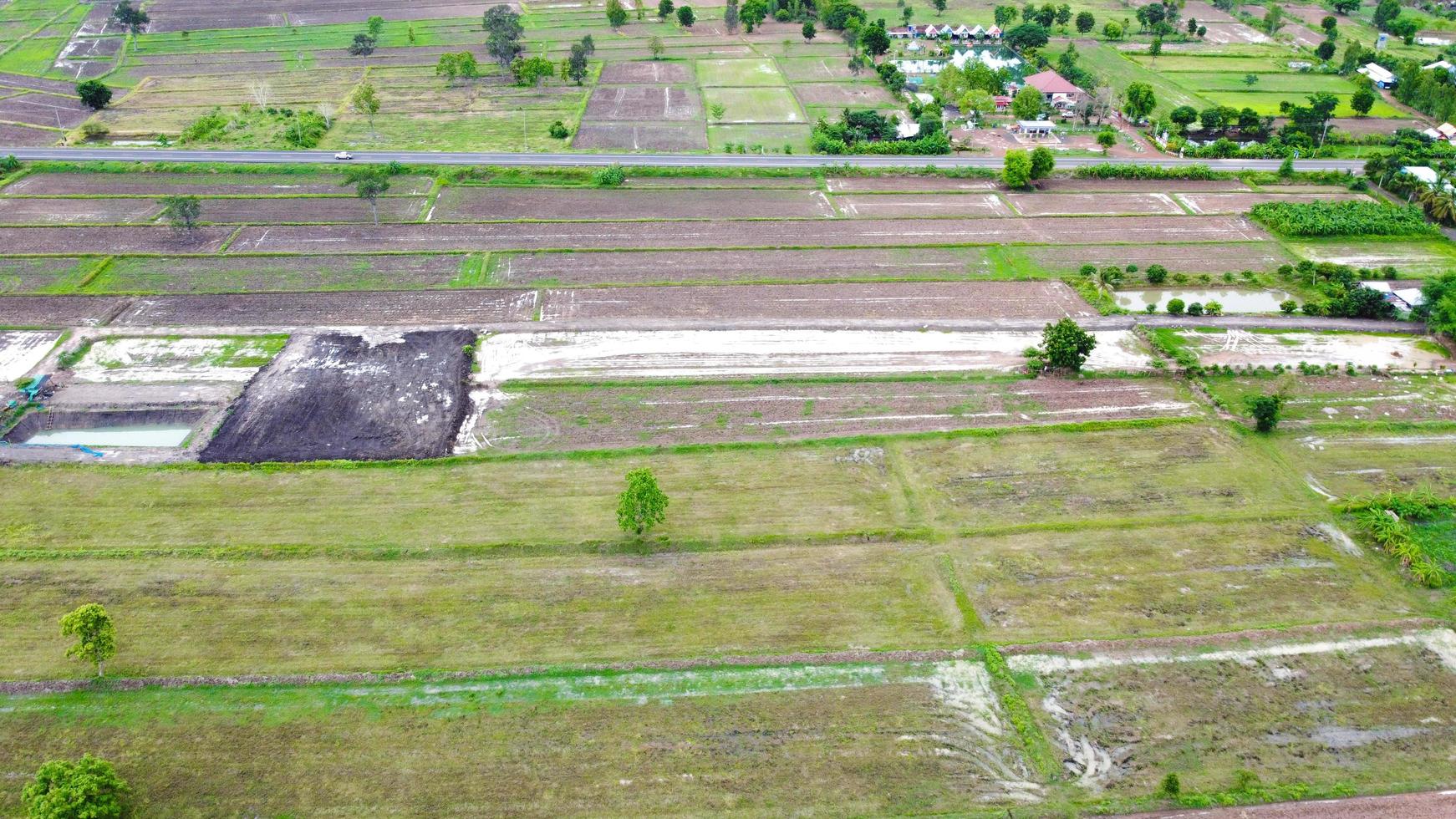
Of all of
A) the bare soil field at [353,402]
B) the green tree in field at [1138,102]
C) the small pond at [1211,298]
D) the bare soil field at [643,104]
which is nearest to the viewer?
the bare soil field at [353,402]

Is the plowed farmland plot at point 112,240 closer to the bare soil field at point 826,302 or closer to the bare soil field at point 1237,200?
the bare soil field at point 826,302

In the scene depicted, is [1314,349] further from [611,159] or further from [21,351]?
[21,351]

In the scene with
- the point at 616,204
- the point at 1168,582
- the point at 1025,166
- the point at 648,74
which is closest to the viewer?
the point at 1168,582

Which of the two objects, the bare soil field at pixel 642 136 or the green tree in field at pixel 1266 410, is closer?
the green tree in field at pixel 1266 410

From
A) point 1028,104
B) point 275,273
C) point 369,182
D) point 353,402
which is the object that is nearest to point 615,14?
point 1028,104

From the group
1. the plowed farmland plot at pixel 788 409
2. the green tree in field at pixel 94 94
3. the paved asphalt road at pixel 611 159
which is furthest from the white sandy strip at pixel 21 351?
the green tree in field at pixel 94 94

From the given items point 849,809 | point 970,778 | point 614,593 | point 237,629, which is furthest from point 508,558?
point 970,778

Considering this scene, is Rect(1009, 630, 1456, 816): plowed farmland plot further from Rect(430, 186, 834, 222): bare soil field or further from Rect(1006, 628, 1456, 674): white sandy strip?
Rect(430, 186, 834, 222): bare soil field

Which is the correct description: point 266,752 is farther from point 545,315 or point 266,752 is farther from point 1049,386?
point 1049,386
